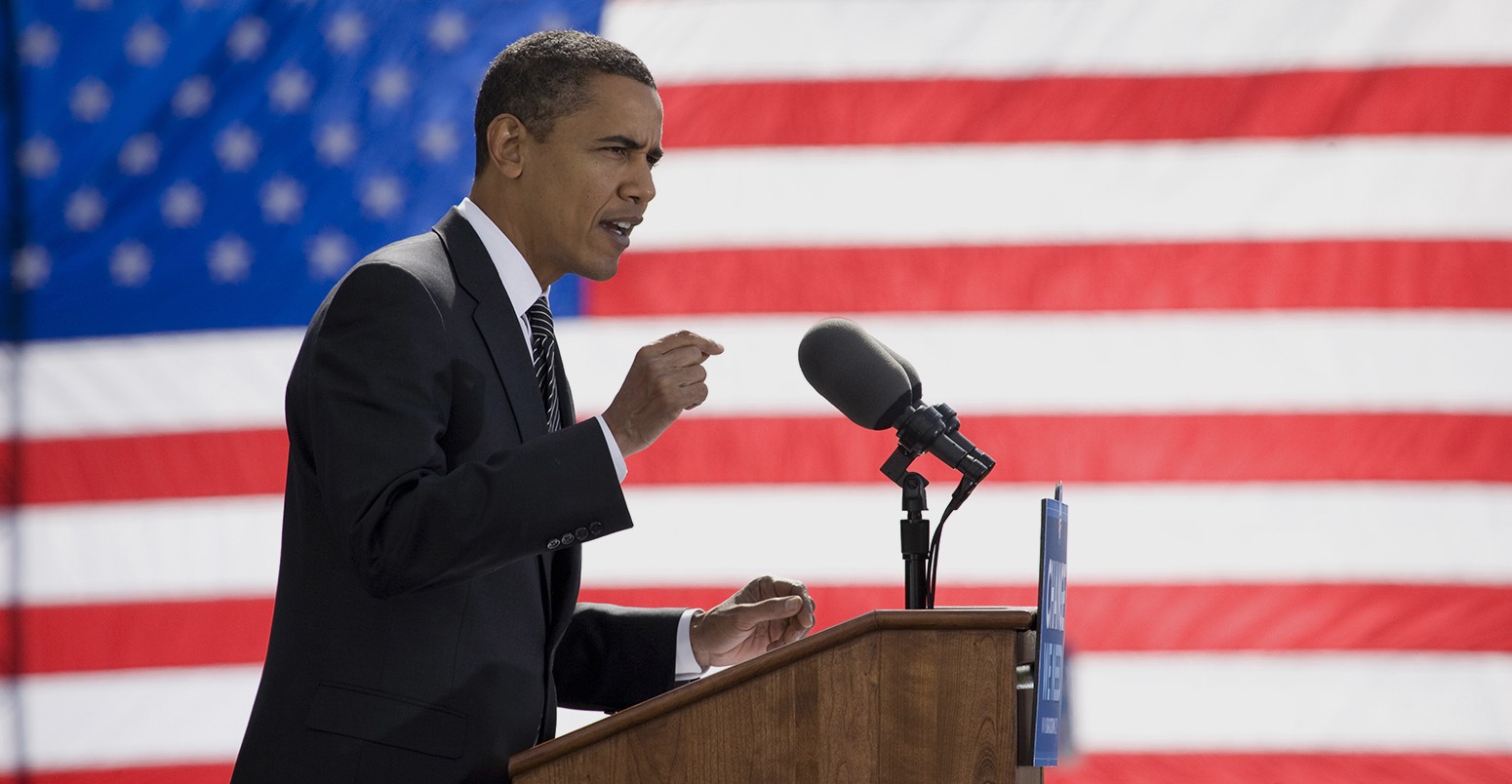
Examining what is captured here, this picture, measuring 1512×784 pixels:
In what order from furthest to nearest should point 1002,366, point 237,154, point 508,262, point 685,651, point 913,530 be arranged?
point 237,154 < point 1002,366 < point 685,651 < point 508,262 < point 913,530

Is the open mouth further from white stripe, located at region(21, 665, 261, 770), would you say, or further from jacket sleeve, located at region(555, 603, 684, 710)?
white stripe, located at region(21, 665, 261, 770)

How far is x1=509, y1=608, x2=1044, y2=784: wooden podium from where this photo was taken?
3.60 feet

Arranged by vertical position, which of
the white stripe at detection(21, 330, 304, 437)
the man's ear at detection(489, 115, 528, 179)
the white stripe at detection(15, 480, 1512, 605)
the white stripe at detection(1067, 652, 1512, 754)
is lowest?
the white stripe at detection(1067, 652, 1512, 754)

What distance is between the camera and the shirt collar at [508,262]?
1.50 m

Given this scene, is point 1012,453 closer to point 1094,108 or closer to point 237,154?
point 1094,108

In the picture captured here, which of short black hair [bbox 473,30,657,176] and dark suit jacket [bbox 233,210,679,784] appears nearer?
dark suit jacket [bbox 233,210,679,784]

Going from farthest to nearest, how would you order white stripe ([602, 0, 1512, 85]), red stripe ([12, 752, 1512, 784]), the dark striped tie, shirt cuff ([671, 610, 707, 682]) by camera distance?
white stripe ([602, 0, 1512, 85]), red stripe ([12, 752, 1512, 784]), shirt cuff ([671, 610, 707, 682]), the dark striped tie

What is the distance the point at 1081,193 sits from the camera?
2.81 metres

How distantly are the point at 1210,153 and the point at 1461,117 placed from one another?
51 centimetres

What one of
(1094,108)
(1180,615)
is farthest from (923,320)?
(1180,615)

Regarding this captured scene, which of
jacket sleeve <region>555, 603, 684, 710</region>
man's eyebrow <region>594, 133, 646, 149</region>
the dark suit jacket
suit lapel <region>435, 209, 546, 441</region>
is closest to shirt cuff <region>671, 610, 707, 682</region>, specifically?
jacket sleeve <region>555, 603, 684, 710</region>

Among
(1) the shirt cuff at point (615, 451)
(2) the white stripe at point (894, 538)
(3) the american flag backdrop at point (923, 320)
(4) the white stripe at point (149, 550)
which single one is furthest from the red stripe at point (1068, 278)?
(1) the shirt cuff at point (615, 451)

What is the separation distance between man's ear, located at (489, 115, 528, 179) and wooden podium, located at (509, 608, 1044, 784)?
0.69m

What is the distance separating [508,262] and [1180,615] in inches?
69.5
